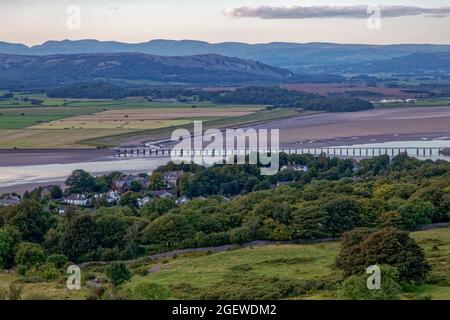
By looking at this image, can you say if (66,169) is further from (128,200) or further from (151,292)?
(151,292)

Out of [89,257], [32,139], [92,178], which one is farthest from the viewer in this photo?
[32,139]

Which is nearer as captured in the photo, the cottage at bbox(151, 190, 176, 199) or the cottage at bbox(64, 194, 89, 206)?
the cottage at bbox(64, 194, 89, 206)

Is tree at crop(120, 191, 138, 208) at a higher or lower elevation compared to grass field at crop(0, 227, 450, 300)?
lower

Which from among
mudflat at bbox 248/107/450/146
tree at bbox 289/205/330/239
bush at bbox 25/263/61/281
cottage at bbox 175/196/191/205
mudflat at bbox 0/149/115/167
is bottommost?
cottage at bbox 175/196/191/205

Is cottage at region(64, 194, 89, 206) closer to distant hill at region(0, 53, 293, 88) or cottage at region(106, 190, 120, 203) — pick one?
cottage at region(106, 190, 120, 203)

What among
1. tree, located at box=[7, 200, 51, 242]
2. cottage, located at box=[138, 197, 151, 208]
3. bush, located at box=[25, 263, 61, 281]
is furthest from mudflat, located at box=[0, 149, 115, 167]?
bush, located at box=[25, 263, 61, 281]

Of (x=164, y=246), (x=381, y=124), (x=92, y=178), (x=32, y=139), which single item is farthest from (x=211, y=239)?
(x=381, y=124)

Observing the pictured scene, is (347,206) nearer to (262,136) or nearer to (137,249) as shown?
(137,249)
